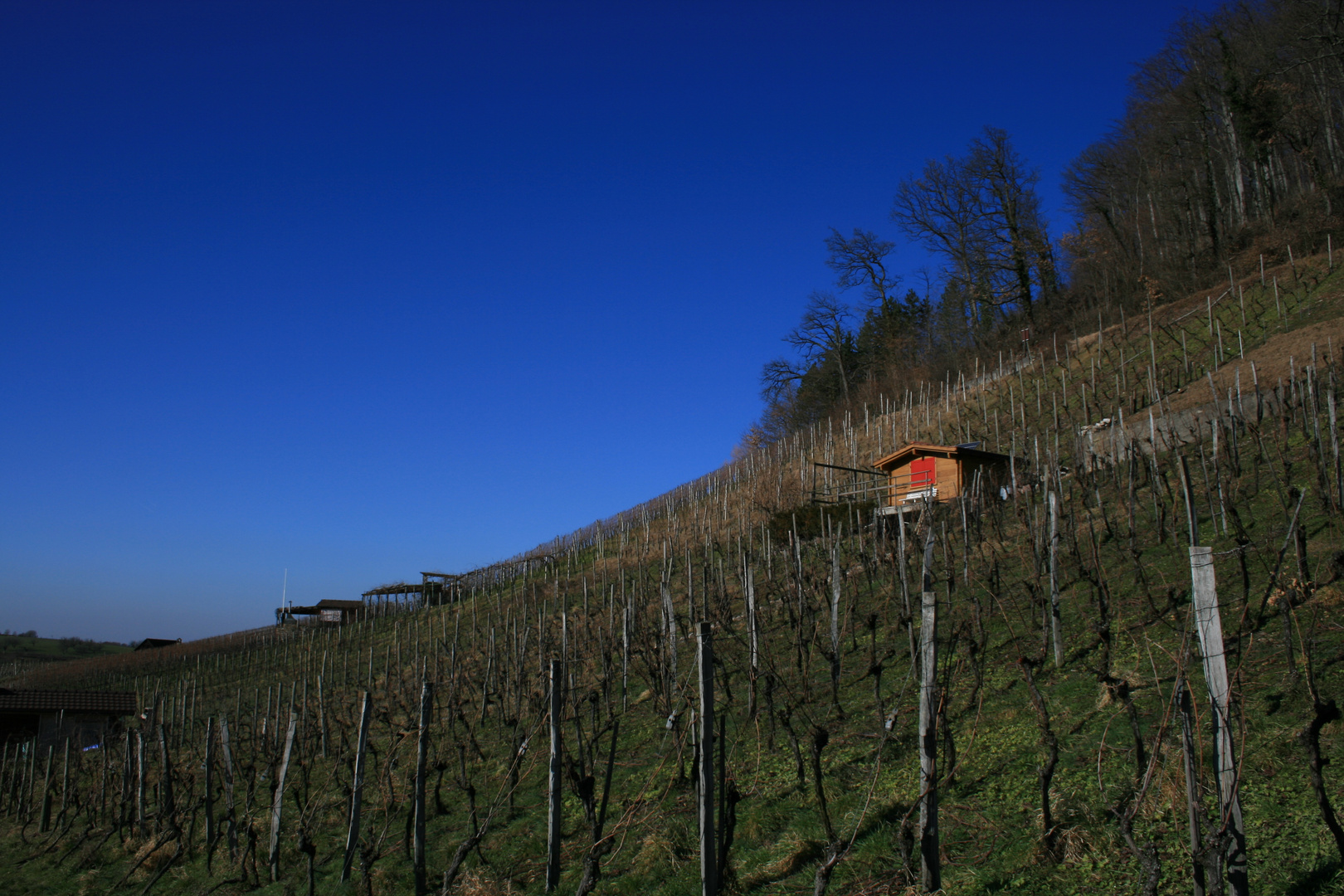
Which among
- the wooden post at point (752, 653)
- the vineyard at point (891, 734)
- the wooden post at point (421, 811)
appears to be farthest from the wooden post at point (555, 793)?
the wooden post at point (752, 653)

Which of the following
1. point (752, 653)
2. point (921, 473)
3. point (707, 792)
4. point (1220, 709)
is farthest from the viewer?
point (921, 473)

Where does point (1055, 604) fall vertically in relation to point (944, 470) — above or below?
below

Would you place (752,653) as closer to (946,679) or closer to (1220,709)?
(946,679)

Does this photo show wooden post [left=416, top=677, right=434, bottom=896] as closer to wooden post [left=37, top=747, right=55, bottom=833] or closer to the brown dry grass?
wooden post [left=37, top=747, right=55, bottom=833]

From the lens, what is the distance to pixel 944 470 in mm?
21172

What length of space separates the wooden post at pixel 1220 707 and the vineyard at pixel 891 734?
20 millimetres

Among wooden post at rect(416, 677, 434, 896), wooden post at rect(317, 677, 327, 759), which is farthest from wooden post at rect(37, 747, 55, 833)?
wooden post at rect(416, 677, 434, 896)

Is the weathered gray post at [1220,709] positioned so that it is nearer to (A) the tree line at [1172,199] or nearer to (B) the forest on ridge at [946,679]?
(B) the forest on ridge at [946,679]

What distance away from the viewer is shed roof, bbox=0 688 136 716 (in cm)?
2089

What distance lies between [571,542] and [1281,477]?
97.3ft

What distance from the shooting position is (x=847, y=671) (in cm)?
956

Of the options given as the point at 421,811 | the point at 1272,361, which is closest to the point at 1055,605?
the point at 421,811

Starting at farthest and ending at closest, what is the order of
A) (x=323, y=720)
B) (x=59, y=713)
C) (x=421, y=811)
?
(x=59, y=713), (x=323, y=720), (x=421, y=811)

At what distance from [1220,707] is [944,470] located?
18339 millimetres
